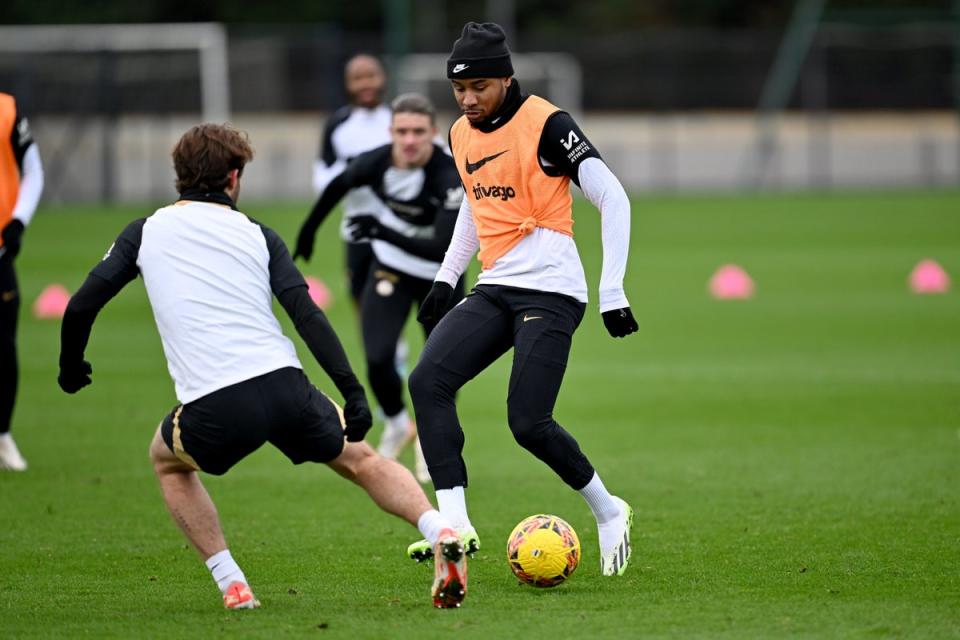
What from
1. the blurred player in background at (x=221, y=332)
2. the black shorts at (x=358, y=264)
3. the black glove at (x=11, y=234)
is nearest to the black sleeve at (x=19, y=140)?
the black glove at (x=11, y=234)

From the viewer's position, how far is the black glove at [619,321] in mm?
6441

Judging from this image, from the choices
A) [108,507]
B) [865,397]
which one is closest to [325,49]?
[865,397]

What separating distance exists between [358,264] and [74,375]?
4550 mm

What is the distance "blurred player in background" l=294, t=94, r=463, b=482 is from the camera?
350 inches

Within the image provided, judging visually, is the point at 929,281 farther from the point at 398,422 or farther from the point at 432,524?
the point at 432,524

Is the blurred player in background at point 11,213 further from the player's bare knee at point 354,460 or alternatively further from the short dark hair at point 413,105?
the player's bare knee at point 354,460

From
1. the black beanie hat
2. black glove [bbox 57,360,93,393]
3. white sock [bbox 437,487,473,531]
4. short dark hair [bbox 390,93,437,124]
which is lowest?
white sock [bbox 437,487,473,531]

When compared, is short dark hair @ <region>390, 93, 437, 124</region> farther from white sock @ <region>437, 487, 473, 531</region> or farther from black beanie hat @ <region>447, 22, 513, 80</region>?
white sock @ <region>437, 487, 473, 531</region>

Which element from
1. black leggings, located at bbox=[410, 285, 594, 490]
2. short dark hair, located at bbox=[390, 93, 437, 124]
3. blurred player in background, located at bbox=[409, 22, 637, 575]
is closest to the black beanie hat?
blurred player in background, located at bbox=[409, 22, 637, 575]

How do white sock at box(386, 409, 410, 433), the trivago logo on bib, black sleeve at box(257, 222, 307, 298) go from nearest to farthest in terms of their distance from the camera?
black sleeve at box(257, 222, 307, 298), the trivago logo on bib, white sock at box(386, 409, 410, 433)

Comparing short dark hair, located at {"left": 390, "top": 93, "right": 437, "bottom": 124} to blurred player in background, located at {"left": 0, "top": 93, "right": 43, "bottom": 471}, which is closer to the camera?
short dark hair, located at {"left": 390, "top": 93, "right": 437, "bottom": 124}

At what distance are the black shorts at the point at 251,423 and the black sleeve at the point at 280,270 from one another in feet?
1.02

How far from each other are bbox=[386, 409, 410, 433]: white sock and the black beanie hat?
3.94m

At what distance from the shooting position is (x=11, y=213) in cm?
935
